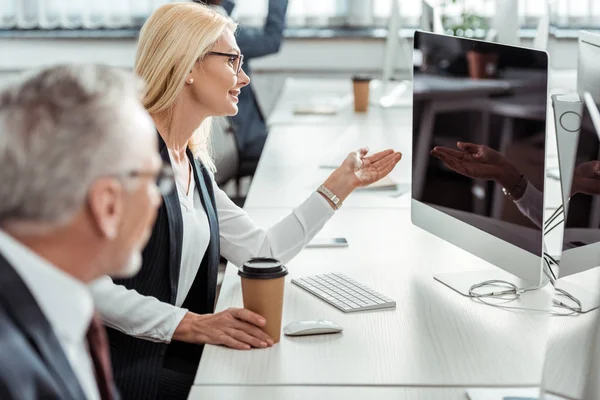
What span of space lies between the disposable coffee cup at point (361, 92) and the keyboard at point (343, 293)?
2.09 m

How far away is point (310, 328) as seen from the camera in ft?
4.89

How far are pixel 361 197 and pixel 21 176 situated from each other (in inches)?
69.6

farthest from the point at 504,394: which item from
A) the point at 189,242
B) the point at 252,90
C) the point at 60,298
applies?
the point at 252,90

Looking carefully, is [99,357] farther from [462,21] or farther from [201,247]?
[462,21]

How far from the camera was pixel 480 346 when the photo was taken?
57.3 inches

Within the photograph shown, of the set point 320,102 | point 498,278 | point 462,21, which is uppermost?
point 462,21

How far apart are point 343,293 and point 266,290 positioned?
0.99ft

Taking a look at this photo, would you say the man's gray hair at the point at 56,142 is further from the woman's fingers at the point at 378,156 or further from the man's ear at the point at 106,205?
the woman's fingers at the point at 378,156

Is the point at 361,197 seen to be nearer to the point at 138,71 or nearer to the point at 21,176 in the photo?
the point at 138,71

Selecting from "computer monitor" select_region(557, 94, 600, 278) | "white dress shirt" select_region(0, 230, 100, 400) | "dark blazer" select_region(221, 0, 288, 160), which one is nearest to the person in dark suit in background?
"dark blazer" select_region(221, 0, 288, 160)

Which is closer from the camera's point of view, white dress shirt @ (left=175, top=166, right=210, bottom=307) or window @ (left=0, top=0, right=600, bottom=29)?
white dress shirt @ (left=175, top=166, right=210, bottom=307)

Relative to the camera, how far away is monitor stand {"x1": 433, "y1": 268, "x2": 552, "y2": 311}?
1651 mm

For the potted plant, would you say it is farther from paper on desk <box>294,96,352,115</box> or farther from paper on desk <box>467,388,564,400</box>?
paper on desk <box>467,388,564,400</box>

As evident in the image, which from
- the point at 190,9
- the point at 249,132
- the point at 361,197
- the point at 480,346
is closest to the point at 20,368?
the point at 480,346
